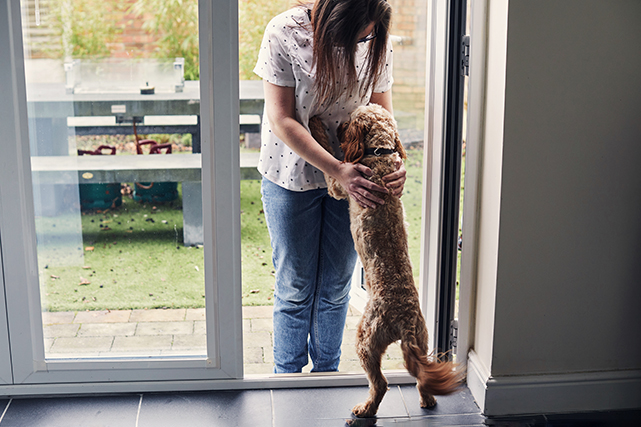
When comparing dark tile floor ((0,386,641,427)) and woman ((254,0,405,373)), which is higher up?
woman ((254,0,405,373))

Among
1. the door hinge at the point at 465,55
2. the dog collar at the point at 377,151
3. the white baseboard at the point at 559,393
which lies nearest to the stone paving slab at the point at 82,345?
the dog collar at the point at 377,151

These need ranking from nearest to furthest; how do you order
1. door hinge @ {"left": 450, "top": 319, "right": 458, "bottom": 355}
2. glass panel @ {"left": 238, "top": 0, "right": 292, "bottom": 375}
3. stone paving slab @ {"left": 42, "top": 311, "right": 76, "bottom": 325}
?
stone paving slab @ {"left": 42, "top": 311, "right": 76, "bottom": 325} → door hinge @ {"left": 450, "top": 319, "right": 458, "bottom": 355} → glass panel @ {"left": 238, "top": 0, "right": 292, "bottom": 375}

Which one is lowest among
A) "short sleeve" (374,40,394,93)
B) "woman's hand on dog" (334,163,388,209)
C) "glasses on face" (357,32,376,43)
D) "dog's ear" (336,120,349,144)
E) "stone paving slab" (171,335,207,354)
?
"stone paving slab" (171,335,207,354)

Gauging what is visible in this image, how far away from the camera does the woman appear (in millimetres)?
1931

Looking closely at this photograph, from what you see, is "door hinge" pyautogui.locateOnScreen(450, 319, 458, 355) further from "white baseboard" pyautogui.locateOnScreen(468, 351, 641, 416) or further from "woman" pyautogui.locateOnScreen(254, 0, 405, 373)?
"woman" pyautogui.locateOnScreen(254, 0, 405, 373)

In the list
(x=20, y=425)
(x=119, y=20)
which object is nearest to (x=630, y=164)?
(x=119, y=20)

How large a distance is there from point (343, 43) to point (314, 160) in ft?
1.27

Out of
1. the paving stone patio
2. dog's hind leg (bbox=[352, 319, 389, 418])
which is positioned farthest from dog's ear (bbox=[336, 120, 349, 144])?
the paving stone patio

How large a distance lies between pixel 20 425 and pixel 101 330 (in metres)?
0.41

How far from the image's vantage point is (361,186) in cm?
191

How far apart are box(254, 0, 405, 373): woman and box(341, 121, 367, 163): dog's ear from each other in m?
0.04

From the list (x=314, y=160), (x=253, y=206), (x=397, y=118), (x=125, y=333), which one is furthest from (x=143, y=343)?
(x=397, y=118)

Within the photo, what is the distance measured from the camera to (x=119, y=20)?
2.05 m

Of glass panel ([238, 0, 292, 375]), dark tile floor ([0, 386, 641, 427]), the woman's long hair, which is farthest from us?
glass panel ([238, 0, 292, 375])
